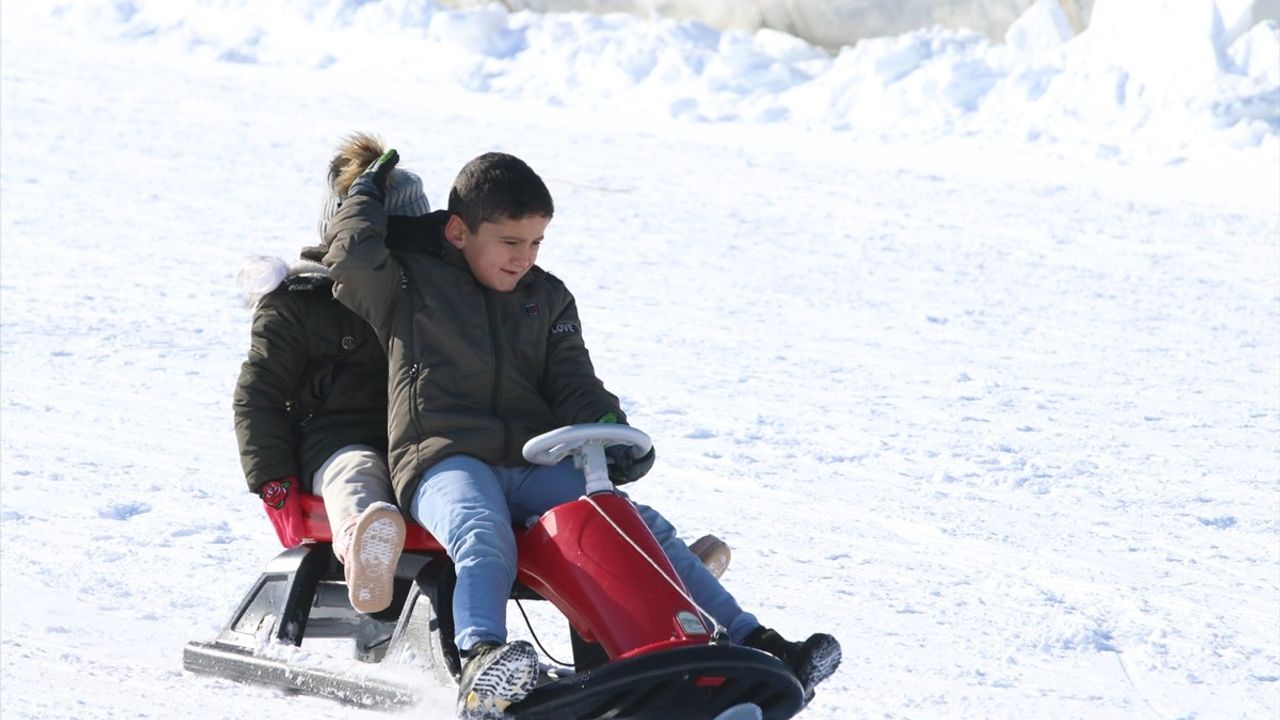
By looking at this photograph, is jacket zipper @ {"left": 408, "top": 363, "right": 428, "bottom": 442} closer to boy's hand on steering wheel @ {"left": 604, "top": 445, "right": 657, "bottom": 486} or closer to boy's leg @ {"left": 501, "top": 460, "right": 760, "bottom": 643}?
boy's leg @ {"left": 501, "top": 460, "right": 760, "bottom": 643}

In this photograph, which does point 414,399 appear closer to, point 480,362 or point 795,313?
point 480,362

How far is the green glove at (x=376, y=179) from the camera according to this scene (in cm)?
342

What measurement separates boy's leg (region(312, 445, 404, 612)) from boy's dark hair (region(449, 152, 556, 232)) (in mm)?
532

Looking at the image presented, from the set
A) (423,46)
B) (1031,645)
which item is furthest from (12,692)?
(423,46)

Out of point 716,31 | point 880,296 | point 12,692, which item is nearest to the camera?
point 12,692

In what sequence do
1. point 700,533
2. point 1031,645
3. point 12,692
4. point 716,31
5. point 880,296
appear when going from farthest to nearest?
point 716,31, point 880,296, point 700,533, point 1031,645, point 12,692

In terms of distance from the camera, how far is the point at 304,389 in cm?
355

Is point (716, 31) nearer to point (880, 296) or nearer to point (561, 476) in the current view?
point (880, 296)

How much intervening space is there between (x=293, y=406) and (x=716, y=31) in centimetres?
965

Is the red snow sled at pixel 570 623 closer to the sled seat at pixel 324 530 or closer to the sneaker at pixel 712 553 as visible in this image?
the sled seat at pixel 324 530

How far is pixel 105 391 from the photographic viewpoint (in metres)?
5.79

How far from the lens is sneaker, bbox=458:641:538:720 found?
9.07 ft

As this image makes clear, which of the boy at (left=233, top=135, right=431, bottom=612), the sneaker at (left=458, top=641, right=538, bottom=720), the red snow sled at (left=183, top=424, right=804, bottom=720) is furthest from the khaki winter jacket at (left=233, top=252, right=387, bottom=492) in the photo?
the sneaker at (left=458, top=641, right=538, bottom=720)

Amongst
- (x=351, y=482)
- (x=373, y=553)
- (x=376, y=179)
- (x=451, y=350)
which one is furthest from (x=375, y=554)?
(x=376, y=179)
